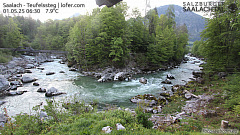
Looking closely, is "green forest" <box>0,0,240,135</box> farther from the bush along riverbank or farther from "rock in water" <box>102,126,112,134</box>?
"rock in water" <box>102,126,112,134</box>

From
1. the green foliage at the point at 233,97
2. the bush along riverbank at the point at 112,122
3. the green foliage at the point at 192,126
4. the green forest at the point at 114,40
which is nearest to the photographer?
the bush along riverbank at the point at 112,122

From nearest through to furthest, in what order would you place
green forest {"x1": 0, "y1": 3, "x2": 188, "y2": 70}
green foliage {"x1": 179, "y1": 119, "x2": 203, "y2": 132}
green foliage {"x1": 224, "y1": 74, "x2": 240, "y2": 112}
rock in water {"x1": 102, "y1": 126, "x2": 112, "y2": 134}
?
rock in water {"x1": 102, "y1": 126, "x2": 112, "y2": 134} < green foliage {"x1": 179, "y1": 119, "x2": 203, "y2": 132} < green foliage {"x1": 224, "y1": 74, "x2": 240, "y2": 112} < green forest {"x1": 0, "y1": 3, "x2": 188, "y2": 70}

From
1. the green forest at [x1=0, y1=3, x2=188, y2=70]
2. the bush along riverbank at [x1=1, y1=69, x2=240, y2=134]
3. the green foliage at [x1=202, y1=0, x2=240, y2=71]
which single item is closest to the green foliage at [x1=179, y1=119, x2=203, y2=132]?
the bush along riverbank at [x1=1, y1=69, x2=240, y2=134]

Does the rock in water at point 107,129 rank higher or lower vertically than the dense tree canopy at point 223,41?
lower

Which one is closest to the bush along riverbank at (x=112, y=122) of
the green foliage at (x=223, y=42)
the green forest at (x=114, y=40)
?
the green foliage at (x=223, y=42)

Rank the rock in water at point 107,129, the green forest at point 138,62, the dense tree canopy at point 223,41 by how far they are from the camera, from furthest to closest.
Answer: the dense tree canopy at point 223,41
the green forest at point 138,62
the rock in water at point 107,129

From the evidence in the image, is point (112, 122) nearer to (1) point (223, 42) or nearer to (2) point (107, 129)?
(2) point (107, 129)

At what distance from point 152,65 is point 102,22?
648 inches

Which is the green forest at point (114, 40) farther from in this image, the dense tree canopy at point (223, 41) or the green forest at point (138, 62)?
the dense tree canopy at point (223, 41)

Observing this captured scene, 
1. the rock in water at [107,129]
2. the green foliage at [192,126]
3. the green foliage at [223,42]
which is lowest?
the green foliage at [192,126]

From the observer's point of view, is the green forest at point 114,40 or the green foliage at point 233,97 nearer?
the green foliage at point 233,97

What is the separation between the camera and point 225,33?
1373 centimetres

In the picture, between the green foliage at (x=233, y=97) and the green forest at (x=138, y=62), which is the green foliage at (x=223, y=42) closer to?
the green forest at (x=138, y=62)

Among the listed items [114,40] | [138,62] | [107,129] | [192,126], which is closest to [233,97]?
[192,126]
